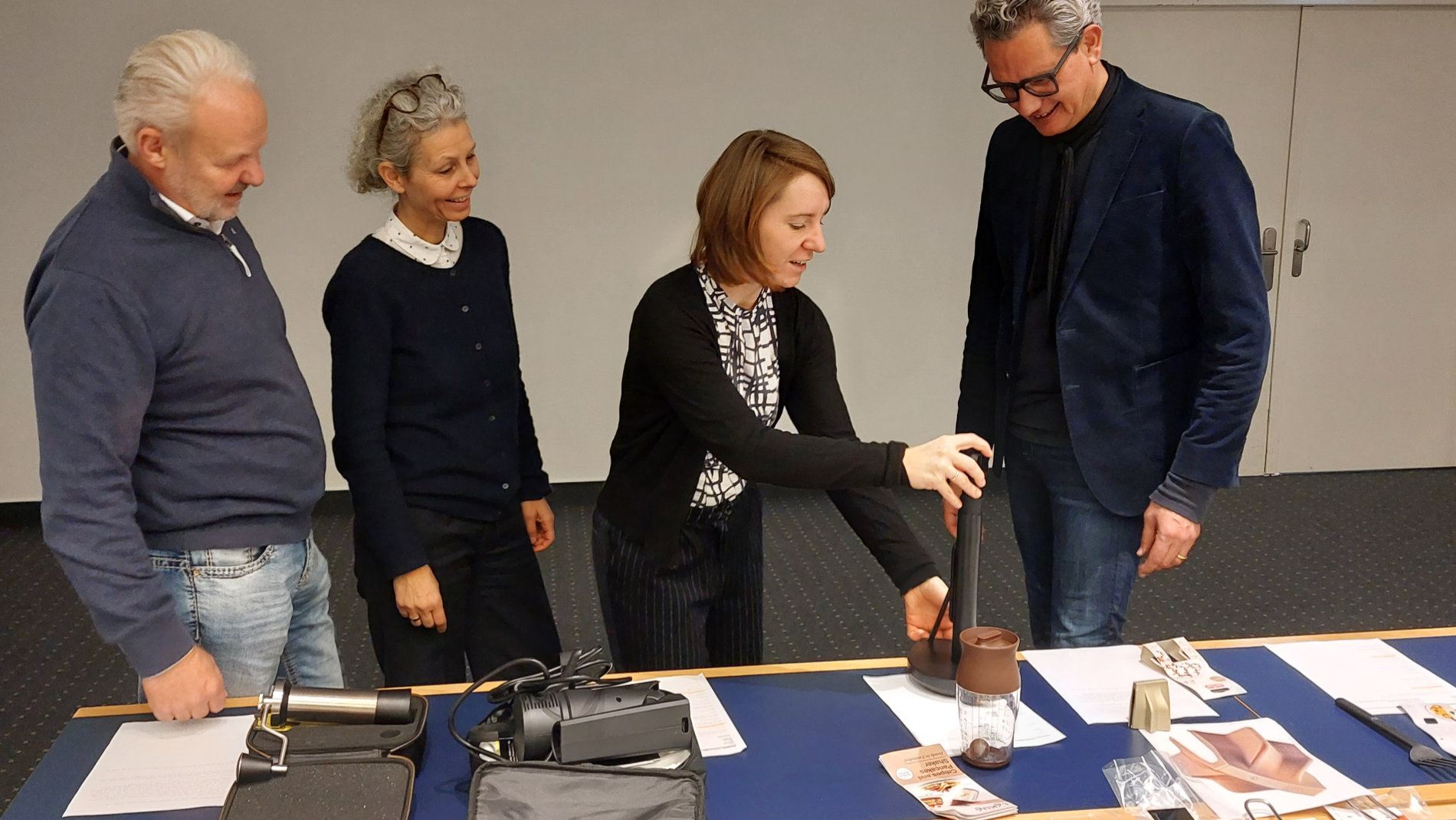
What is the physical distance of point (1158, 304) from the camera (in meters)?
1.90

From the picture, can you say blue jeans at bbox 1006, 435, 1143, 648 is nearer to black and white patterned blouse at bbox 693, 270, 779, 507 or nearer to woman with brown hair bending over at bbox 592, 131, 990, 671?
woman with brown hair bending over at bbox 592, 131, 990, 671

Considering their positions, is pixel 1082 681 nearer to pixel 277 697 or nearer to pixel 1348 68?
pixel 277 697

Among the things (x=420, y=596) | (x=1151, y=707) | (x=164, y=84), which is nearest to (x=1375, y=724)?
(x=1151, y=707)

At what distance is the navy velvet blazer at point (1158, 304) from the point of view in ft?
5.93

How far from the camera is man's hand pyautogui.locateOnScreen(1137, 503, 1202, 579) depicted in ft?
6.10

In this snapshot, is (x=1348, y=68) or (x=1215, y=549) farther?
(x=1348, y=68)

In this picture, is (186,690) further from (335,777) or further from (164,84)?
(164,84)

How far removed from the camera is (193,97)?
5.01ft

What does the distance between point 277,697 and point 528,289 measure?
3270 mm

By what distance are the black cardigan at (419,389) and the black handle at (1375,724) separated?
141 centimetres

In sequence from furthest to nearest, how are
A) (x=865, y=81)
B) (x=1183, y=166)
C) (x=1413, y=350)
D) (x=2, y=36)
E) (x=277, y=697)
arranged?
(x=1413, y=350) → (x=865, y=81) → (x=2, y=36) → (x=1183, y=166) → (x=277, y=697)

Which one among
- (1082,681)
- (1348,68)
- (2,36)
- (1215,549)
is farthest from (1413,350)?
(2,36)

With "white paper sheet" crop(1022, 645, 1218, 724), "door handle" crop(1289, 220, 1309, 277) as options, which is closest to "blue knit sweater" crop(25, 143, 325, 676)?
"white paper sheet" crop(1022, 645, 1218, 724)

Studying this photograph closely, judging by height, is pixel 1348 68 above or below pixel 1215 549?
above
